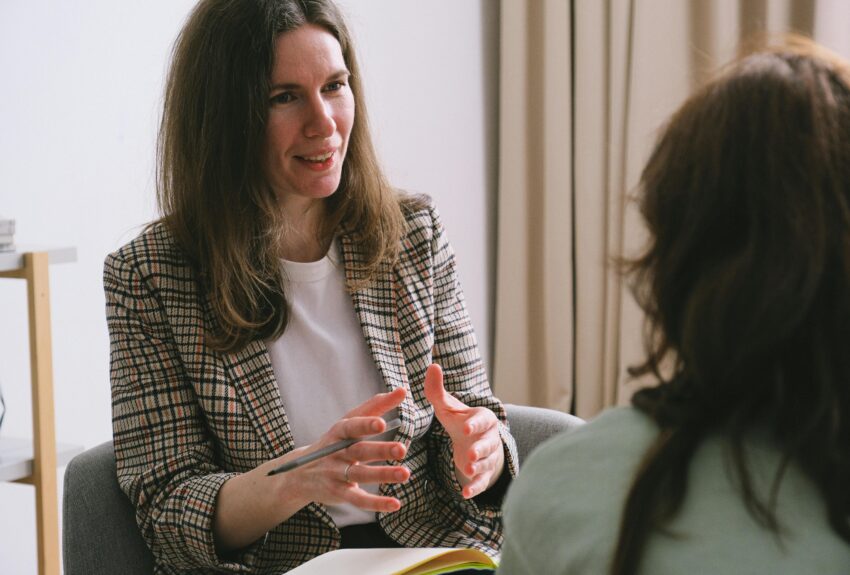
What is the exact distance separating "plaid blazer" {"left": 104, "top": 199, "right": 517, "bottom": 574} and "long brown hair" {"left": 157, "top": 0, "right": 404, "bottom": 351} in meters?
0.04

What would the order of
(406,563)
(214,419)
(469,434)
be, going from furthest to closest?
(214,419)
(469,434)
(406,563)

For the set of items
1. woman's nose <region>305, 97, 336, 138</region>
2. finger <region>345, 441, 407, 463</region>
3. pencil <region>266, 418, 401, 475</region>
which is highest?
woman's nose <region>305, 97, 336, 138</region>

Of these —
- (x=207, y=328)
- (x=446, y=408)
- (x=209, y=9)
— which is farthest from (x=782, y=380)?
(x=209, y=9)

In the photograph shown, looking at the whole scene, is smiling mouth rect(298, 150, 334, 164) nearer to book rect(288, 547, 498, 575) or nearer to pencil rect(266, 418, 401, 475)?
pencil rect(266, 418, 401, 475)

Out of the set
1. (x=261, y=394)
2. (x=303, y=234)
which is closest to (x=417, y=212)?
(x=303, y=234)

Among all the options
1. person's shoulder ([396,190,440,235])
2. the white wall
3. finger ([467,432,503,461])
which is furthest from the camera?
the white wall

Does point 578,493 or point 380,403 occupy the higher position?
point 578,493

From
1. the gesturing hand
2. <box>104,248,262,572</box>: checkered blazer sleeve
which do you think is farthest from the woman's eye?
the gesturing hand

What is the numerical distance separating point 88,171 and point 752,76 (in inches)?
75.1

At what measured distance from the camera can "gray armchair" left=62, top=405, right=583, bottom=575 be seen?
130 cm

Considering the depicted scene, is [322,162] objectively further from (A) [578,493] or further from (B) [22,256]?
(A) [578,493]

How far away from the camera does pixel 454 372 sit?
153 centimetres

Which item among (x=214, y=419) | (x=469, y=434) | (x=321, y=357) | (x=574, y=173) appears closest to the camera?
(x=469, y=434)

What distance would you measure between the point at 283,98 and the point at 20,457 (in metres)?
0.85
